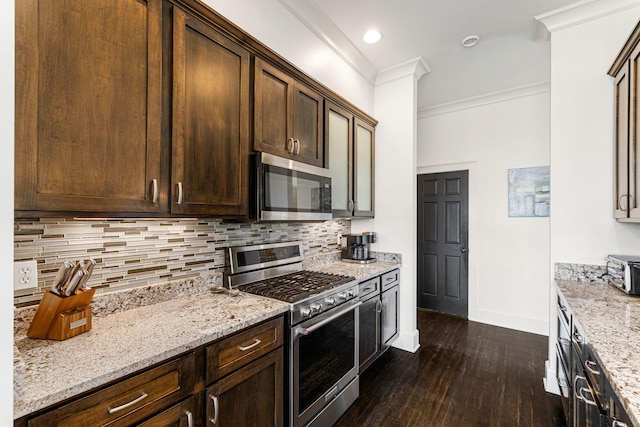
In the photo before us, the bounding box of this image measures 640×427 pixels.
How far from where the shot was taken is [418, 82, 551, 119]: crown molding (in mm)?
3539

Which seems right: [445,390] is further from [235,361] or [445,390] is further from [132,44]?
[132,44]

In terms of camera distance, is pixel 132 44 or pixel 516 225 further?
pixel 516 225

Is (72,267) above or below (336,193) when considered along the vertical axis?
below

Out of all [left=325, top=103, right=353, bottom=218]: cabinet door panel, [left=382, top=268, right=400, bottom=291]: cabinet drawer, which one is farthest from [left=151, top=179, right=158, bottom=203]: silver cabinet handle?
[left=382, top=268, right=400, bottom=291]: cabinet drawer

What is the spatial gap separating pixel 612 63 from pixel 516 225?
203 cm

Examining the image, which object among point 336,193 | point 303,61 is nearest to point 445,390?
point 336,193

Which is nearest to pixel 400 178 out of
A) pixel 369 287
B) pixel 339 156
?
pixel 339 156

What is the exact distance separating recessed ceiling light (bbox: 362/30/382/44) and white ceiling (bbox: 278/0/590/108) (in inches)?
2.1

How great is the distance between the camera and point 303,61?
2363 mm

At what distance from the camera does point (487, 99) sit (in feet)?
12.6

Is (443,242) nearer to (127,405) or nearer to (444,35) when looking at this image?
(444,35)

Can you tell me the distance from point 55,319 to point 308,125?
188 centimetres

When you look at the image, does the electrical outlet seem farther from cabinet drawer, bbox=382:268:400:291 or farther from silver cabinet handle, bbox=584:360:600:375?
cabinet drawer, bbox=382:268:400:291

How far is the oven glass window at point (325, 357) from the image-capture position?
1711 mm
